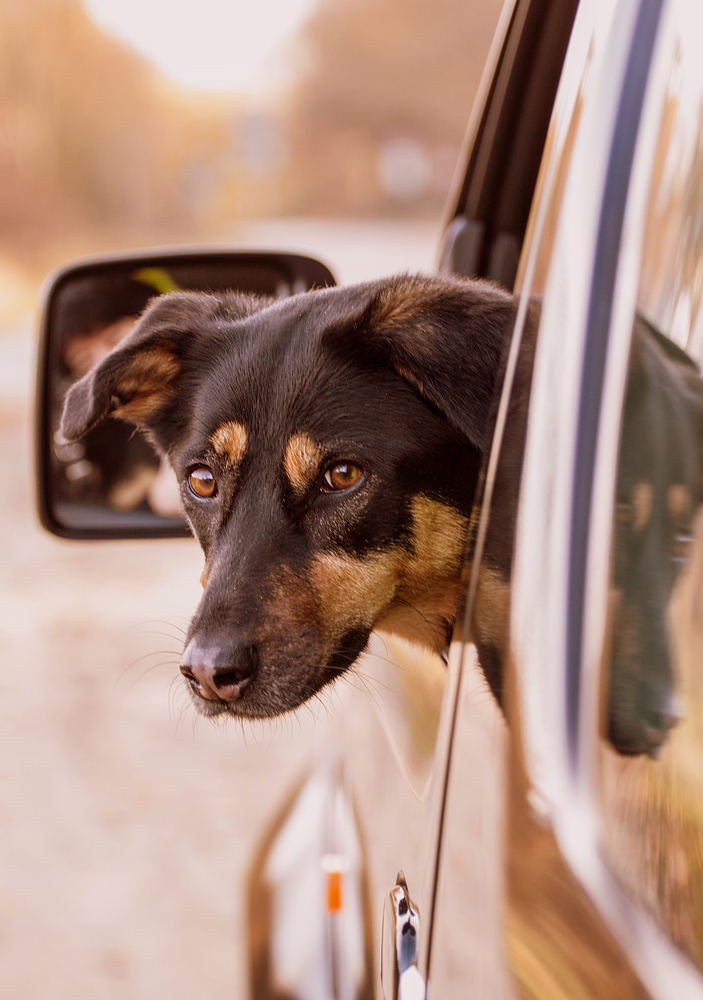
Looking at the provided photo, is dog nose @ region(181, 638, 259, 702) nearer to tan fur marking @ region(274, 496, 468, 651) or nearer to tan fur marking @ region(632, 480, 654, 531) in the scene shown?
tan fur marking @ region(274, 496, 468, 651)

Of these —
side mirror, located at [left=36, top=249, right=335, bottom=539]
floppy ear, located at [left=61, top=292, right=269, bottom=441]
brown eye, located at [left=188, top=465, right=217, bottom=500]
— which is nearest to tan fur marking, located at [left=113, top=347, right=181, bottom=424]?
floppy ear, located at [left=61, top=292, right=269, bottom=441]

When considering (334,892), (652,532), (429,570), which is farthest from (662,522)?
(334,892)

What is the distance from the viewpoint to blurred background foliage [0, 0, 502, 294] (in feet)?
77.3

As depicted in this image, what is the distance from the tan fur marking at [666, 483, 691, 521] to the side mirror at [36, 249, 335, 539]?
1585mm

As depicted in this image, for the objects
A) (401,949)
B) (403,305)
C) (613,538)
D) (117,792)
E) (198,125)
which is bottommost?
(117,792)

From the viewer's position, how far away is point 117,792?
5.09 meters

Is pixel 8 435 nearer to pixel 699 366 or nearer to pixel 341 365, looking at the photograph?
pixel 341 365

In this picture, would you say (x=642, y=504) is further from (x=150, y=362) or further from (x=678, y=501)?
(x=150, y=362)

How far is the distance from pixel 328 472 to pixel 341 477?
3cm

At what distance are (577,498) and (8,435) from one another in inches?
511

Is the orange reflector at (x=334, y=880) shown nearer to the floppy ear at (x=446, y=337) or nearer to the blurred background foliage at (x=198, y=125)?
the floppy ear at (x=446, y=337)

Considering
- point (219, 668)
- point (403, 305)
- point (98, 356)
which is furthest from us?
point (98, 356)

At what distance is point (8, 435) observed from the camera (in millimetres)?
12914

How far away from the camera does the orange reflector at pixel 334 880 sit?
2.24 meters
